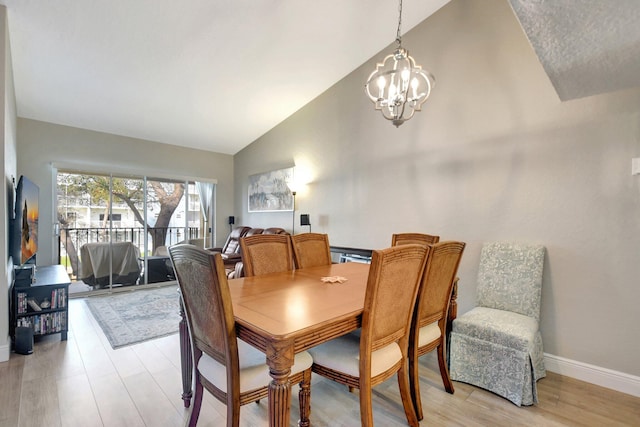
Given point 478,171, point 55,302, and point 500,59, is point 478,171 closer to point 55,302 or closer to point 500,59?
point 500,59

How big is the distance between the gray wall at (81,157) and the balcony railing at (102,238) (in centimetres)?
17

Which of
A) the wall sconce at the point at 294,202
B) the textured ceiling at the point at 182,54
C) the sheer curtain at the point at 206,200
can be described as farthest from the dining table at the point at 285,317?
the sheer curtain at the point at 206,200

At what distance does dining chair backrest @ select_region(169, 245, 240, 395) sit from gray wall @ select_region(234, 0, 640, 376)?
2609 millimetres

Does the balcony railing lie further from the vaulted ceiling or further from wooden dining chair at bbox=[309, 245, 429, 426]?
wooden dining chair at bbox=[309, 245, 429, 426]

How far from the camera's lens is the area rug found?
10.1 feet

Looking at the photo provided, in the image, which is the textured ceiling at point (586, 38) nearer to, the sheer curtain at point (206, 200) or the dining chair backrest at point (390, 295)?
the dining chair backrest at point (390, 295)

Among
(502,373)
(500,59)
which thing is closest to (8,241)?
(502,373)

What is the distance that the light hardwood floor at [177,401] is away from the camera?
182 cm

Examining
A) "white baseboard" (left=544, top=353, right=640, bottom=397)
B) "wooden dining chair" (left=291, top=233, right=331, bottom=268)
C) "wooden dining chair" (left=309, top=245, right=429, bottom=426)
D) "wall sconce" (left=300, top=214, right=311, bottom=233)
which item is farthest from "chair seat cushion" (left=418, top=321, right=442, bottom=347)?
"wall sconce" (left=300, top=214, right=311, bottom=233)

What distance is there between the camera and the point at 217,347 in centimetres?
136

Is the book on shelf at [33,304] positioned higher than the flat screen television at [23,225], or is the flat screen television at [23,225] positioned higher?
the flat screen television at [23,225]

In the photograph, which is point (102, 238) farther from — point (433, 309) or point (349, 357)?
point (433, 309)

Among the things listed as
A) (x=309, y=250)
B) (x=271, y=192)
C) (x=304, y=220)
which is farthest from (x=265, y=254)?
(x=271, y=192)

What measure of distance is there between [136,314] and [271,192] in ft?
9.23
